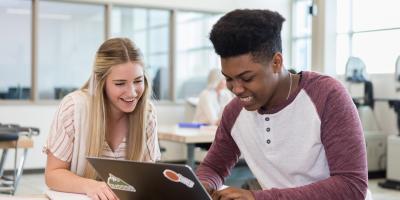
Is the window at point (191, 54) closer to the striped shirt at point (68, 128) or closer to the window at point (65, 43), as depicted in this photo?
the window at point (65, 43)

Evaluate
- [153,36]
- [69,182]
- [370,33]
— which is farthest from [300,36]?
[69,182]

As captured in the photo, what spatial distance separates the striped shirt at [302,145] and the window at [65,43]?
5.11 meters

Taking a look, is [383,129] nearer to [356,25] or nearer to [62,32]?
[356,25]

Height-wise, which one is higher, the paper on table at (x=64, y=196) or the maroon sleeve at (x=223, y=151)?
the maroon sleeve at (x=223, y=151)

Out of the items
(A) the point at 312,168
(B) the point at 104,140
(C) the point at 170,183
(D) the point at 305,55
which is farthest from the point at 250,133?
(D) the point at 305,55

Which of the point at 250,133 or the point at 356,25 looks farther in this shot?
the point at 356,25

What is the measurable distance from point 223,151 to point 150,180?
0.31m

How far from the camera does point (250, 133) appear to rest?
1385 mm

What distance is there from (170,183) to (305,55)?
678 centimetres

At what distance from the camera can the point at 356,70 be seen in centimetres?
628

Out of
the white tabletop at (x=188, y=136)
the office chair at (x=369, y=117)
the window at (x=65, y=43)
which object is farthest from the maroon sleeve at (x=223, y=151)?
the window at (x=65, y=43)

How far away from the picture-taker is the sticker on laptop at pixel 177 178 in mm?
1113

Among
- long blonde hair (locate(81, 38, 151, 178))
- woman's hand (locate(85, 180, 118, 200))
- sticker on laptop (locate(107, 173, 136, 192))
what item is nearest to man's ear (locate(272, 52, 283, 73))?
sticker on laptop (locate(107, 173, 136, 192))

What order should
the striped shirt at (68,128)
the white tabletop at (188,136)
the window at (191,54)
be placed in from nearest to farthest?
the striped shirt at (68,128) → the white tabletop at (188,136) → the window at (191,54)
